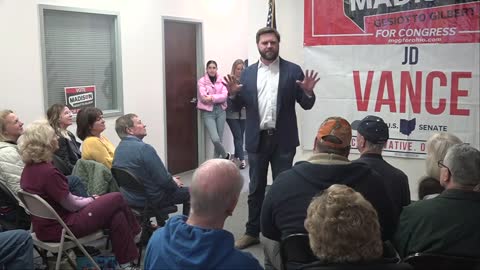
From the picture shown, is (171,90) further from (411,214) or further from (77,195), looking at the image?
(411,214)

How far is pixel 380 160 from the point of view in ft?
8.59

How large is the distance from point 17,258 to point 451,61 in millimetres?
3503

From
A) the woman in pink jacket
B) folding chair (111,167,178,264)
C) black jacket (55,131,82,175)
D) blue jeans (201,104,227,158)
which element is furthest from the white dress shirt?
blue jeans (201,104,227,158)

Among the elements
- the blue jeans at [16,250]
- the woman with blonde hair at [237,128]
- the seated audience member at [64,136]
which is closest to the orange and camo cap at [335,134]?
the blue jeans at [16,250]

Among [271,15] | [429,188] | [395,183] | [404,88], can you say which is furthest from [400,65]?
[395,183]

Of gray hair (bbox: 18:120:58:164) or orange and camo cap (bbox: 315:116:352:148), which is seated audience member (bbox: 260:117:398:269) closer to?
orange and camo cap (bbox: 315:116:352:148)

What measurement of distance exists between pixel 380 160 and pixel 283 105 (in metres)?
1.16

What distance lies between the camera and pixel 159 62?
5965mm

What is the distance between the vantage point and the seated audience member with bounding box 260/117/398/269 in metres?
2.10

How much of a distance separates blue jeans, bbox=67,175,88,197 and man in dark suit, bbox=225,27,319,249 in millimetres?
1177

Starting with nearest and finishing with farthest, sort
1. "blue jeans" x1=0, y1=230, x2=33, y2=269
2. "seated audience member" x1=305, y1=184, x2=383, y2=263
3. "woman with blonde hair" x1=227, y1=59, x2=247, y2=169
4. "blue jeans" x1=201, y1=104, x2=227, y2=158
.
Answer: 1. "seated audience member" x1=305, y1=184, x2=383, y2=263
2. "blue jeans" x1=0, y1=230, x2=33, y2=269
3. "blue jeans" x1=201, y1=104, x2=227, y2=158
4. "woman with blonde hair" x1=227, y1=59, x2=247, y2=169

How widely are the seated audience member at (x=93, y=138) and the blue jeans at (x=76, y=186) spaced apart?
0.40m

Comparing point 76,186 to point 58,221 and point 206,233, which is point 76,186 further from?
point 206,233

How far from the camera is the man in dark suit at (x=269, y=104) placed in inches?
143
